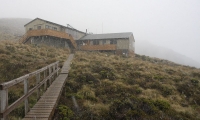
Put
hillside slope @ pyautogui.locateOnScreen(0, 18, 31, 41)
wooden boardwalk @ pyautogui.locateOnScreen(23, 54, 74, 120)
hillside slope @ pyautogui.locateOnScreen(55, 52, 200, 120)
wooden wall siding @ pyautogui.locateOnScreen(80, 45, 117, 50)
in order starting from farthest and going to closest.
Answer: hillside slope @ pyautogui.locateOnScreen(0, 18, 31, 41)
wooden wall siding @ pyautogui.locateOnScreen(80, 45, 117, 50)
hillside slope @ pyautogui.locateOnScreen(55, 52, 200, 120)
wooden boardwalk @ pyautogui.locateOnScreen(23, 54, 74, 120)

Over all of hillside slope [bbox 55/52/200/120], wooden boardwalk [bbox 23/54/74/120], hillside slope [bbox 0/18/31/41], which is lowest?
hillside slope [bbox 55/52/200/120]

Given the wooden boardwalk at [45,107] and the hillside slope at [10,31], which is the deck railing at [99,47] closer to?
the hillside slope at [10,31]

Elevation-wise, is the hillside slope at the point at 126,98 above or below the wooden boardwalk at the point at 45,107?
below

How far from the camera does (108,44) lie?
36.5 meters

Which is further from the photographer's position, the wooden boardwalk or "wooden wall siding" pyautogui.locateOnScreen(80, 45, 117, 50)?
"wooden wall siding" pyautogui.locateOnScreen(80, 45, 117, 50)

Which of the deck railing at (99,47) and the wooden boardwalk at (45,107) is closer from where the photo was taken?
the wooden boardwalk at (45,107)

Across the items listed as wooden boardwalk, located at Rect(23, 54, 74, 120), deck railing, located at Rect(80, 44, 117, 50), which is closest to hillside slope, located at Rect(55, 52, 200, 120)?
wooden boardwalk, located at Rect(23, 54, 74, 120)

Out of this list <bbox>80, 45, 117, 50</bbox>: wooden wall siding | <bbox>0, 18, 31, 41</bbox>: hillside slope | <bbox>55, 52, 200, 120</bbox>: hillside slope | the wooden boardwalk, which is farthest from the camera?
<bbox>0, 18, 31, 41</bbox>: hillside slope

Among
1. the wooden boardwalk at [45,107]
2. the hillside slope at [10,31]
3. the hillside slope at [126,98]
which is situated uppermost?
the hillside slope at [10,31]

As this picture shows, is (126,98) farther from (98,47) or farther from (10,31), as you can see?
(10,31)

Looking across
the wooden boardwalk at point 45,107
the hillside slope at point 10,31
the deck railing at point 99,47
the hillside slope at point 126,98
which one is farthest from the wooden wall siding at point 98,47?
the wooden boardwalk at point 45,107

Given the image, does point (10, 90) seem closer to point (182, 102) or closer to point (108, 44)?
point (182, 102)

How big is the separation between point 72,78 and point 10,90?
17.0 feet

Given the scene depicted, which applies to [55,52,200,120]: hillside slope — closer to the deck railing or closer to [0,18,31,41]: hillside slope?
the deck railing
